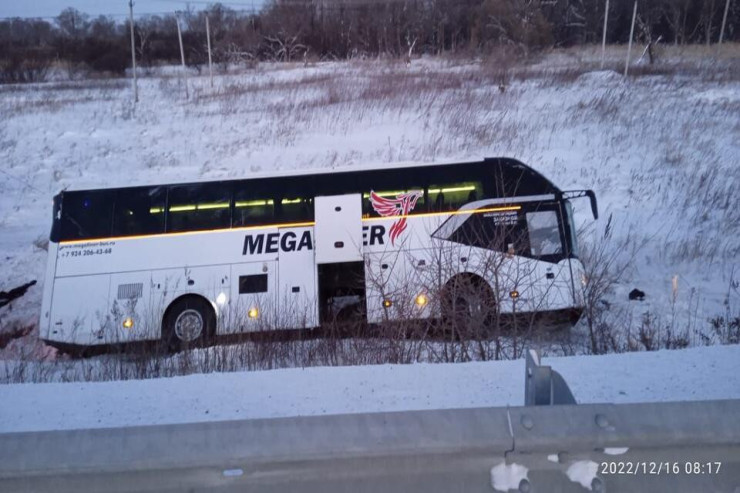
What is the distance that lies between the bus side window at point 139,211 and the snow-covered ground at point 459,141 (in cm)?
47

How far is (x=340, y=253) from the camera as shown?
13.7 meters

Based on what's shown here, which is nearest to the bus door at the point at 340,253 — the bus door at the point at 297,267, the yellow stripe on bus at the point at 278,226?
the bus door at the point at 297,267

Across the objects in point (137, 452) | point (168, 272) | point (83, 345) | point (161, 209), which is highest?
point (137, 452)

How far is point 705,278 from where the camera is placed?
15.5 meters

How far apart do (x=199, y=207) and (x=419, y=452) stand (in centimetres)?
1178

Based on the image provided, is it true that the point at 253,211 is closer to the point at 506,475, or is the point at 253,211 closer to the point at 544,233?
the point at 544,233

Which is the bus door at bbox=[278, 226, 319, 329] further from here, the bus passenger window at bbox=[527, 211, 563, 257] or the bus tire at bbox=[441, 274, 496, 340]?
the bus tire at bbox=[441, 274, 496, 340]

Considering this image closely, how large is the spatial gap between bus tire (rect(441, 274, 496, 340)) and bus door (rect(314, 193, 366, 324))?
4.05m

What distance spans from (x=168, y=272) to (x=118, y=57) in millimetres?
37972

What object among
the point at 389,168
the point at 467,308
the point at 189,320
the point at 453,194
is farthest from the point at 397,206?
the point at 467,308

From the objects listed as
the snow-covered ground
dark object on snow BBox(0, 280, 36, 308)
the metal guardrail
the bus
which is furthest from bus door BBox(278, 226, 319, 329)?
the metal guardrail

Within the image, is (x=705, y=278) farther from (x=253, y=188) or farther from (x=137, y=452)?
(x=137, y=452)

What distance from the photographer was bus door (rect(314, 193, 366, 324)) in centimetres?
1368

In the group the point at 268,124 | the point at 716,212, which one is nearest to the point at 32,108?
the point at 268,124
